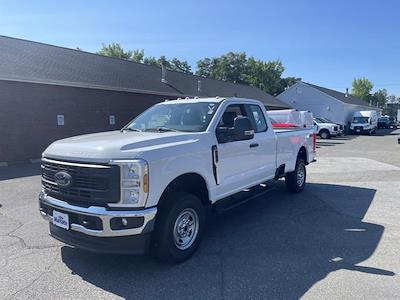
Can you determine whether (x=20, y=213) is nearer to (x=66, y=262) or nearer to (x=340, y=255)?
(x=66, y=262)

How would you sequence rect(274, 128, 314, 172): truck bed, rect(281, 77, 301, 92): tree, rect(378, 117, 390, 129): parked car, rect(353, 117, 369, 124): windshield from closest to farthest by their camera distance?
rect(274, 128, 314, 172): truck bed → rect(353, 117, 369, 124): windshield → rect(378, 117, 390, 129): parked car → rect(281, 77, 301, 92): tree

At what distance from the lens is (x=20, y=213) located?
6855mm

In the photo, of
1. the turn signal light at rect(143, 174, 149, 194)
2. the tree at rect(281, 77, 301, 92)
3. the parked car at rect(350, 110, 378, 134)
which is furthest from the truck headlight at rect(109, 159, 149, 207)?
the tree at rect(281, 77, 301, 92)

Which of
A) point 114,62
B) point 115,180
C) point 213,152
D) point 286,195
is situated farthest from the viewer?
point 114,62

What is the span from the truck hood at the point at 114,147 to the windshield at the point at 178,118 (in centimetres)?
48

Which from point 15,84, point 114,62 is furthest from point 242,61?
point 15,84

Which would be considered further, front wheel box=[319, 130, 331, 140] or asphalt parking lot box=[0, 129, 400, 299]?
front wheel box=[319, 130, 331, 140]

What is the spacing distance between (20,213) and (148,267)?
3.73 meters

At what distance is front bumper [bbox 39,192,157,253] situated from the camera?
387 cm

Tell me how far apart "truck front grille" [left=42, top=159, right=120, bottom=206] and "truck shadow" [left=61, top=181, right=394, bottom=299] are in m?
0.93

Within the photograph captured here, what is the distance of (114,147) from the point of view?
157 inches

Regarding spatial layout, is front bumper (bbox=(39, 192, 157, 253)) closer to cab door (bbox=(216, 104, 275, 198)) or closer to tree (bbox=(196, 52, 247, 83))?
cab door (bbox=(216, 104, 275, 198))

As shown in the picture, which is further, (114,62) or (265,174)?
(114,62)

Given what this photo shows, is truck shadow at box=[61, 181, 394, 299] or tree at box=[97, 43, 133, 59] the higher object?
tree at box=[97, 43, 133, 59]
